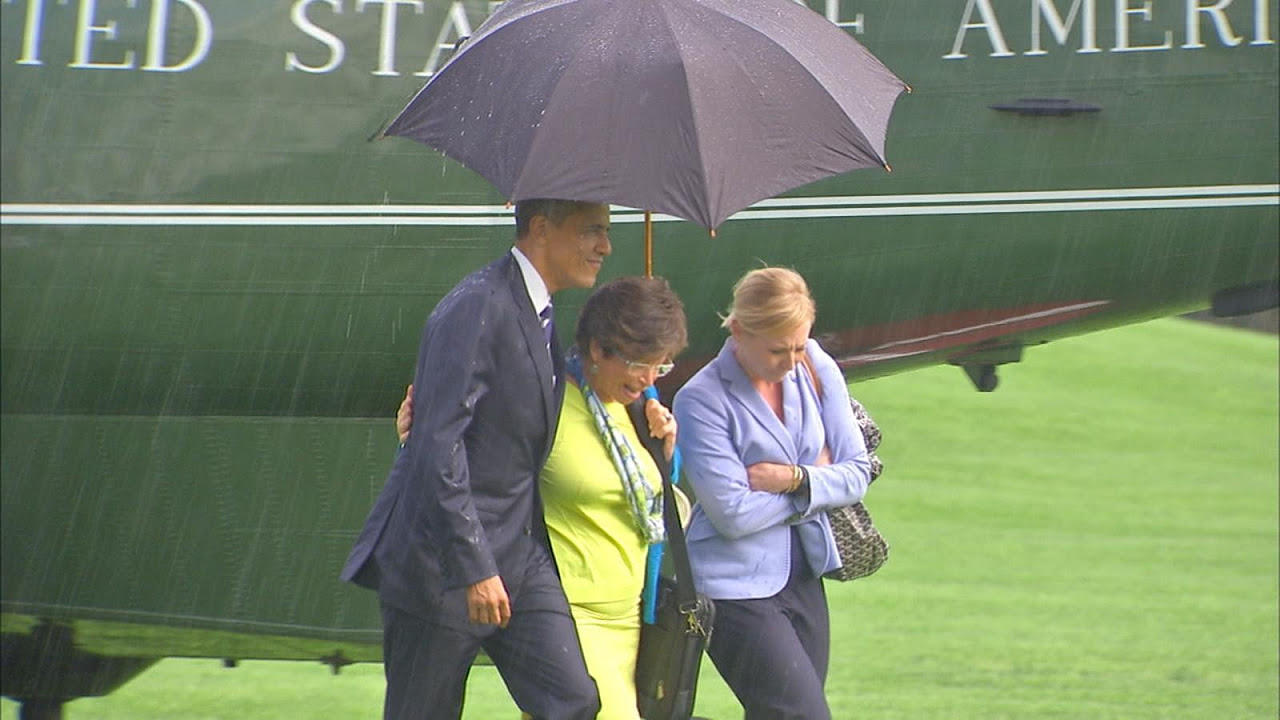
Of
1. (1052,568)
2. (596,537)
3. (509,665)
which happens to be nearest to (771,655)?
(596,537)

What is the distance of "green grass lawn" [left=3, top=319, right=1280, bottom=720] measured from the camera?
23.2 feet

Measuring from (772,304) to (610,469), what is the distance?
0.53 metres

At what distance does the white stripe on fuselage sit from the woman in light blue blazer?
127 cm

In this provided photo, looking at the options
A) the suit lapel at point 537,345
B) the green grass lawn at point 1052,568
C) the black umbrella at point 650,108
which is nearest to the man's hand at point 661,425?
the suit lapel at point 537,345

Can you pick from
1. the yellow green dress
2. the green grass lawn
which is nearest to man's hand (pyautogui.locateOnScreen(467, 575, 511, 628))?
the yellow green dress

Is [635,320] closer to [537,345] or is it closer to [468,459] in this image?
[537,345]

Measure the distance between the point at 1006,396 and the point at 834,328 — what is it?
12.9 metres

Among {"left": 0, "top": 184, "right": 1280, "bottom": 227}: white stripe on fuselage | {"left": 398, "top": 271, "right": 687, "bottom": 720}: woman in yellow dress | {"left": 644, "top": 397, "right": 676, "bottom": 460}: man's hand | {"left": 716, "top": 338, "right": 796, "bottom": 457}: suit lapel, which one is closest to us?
{"left": 398, "top": 271, "right": 687, "bottom": 720}: woman in yellow dress

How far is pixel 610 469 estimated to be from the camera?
384cm

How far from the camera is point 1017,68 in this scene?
539 centimetres

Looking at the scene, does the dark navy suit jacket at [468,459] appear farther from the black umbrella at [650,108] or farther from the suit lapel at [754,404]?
the suit lapel at [754,404]

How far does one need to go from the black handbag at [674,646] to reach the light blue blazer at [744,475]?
0.18 m

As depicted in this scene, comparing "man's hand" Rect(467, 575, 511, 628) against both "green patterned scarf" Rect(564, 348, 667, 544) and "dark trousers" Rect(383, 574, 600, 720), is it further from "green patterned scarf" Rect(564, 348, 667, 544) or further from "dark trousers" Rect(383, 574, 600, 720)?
"green patterned scarf" Rect(564, 348, 667, 544)

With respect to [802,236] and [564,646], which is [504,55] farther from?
[802,236]
